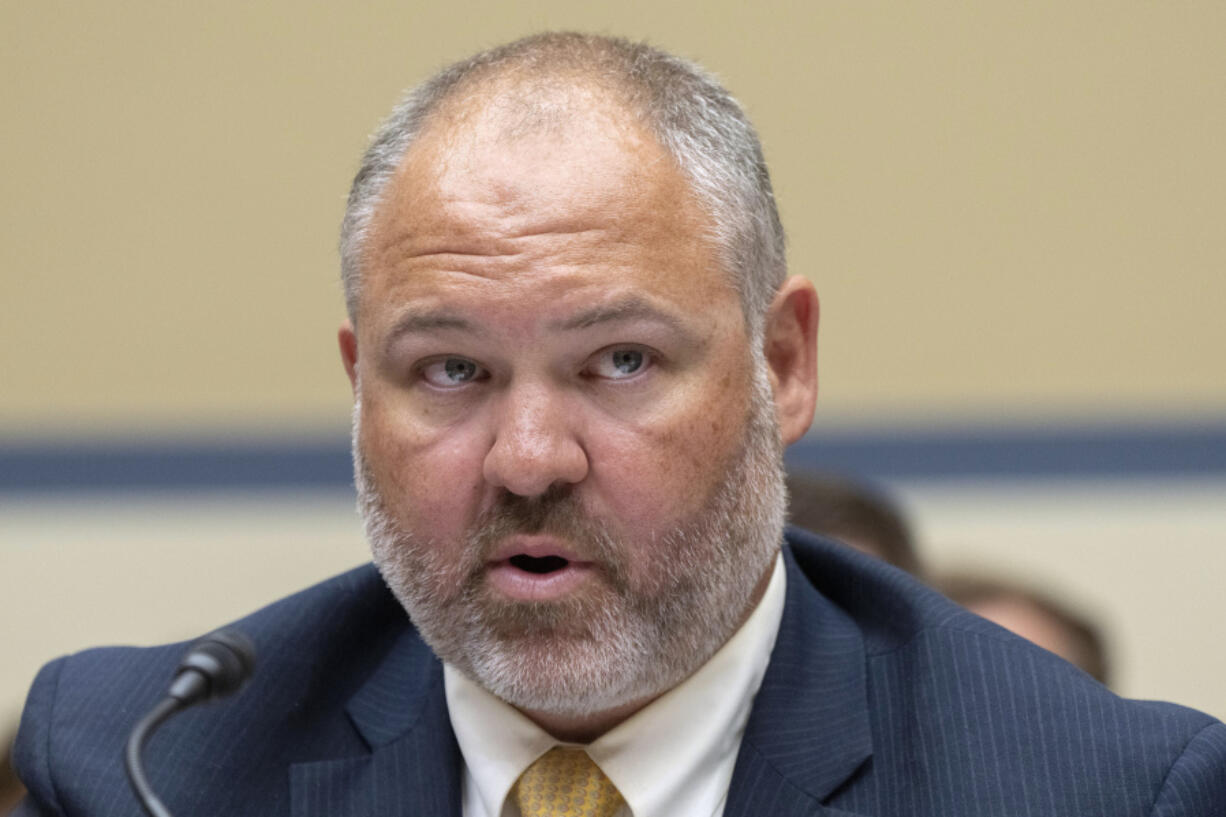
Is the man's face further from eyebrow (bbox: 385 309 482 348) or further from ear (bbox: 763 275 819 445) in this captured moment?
ear (bbox: 763 275 819 445)

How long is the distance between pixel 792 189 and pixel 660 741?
2887 millimetres

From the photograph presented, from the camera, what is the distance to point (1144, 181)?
439cm

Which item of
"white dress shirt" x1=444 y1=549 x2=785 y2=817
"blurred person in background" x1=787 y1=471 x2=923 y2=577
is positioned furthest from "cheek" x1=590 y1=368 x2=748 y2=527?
"blurred person in background" x1=787 y1=471 x2=923 y2=577

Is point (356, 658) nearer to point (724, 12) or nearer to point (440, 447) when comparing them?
point (440, 447)

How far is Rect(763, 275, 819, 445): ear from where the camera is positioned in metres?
1.93

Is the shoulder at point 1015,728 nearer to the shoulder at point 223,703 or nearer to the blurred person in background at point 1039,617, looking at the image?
the shoulder at point 223,703

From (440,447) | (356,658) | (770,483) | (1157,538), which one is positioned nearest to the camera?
(440,447)

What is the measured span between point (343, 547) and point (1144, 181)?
256 cm

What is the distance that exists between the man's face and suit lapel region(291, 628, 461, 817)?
199 mm

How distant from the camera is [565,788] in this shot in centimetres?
182

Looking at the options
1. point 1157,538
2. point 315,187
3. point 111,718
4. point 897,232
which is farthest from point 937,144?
point 111,718

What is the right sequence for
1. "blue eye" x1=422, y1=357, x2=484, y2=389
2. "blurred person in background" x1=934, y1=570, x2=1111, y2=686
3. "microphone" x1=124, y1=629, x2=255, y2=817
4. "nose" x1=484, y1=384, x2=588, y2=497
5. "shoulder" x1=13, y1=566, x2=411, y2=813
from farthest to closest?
"blurred person in background" x1=934, y1=570, x2=1111, y2=686 → "shoulder" x1=13, y1=566, x2=411, y2=813 → "blue eye" x1=422, y1=357, x2=484, y2=389 → "nose" x1=484, y1=384, x2=588, y2=497 → "microphone" x1=124, y1=629, x2=255, y2=817

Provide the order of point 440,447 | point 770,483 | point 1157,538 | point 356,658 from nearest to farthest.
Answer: point 440,447 < point 770,483 < point 356,658 < point 1157,538

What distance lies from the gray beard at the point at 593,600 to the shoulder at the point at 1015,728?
9.6 inches
